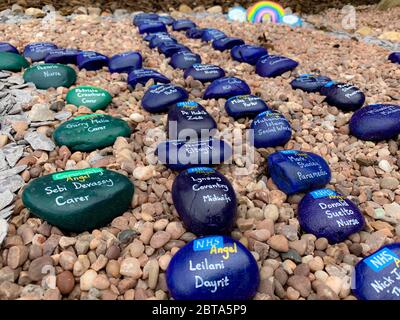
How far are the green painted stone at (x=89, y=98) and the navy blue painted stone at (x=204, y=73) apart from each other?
2.25 feet

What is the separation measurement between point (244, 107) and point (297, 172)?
2.23ft

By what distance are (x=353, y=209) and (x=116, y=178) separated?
0.98 m

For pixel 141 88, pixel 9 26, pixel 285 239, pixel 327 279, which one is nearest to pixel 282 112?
pixel 141 88

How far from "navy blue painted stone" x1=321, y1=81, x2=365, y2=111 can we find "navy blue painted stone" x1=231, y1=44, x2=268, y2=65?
845 mm

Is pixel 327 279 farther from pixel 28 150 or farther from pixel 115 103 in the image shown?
pixel 115 103

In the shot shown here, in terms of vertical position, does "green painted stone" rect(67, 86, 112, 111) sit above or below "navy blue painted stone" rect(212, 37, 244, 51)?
above

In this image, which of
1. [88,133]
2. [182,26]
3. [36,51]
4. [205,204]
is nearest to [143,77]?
[88,133]

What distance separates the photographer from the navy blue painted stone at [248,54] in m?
3.16

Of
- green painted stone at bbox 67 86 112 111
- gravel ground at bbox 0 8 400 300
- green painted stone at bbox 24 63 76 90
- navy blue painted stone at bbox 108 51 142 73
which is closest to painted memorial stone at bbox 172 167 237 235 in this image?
gravel ground at bbox 0 8 400 300

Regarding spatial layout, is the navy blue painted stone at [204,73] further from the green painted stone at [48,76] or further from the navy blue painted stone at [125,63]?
the green painted stone at [48,76]

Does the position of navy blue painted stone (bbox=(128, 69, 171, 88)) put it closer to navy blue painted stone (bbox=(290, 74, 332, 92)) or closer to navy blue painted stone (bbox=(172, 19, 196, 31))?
navy blue painted stone (bbox=(290, 74, 332, 92))

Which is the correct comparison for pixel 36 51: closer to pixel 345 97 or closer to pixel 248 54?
pixel 248 54

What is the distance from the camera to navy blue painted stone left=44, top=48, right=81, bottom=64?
9.30ft
